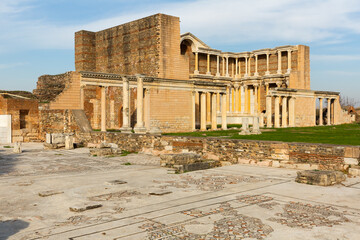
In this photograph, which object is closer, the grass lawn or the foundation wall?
the grass lawn

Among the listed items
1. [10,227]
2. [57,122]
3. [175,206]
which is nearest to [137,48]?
[57,122]

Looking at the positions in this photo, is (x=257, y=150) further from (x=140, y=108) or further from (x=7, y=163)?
(x=140, y=108)

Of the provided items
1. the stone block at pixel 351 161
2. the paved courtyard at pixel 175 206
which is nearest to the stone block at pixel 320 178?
the paved courtyard at pixel 175 206

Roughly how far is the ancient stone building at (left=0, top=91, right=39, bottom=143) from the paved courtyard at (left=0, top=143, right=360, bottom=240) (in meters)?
12.7

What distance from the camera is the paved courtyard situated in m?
5.13

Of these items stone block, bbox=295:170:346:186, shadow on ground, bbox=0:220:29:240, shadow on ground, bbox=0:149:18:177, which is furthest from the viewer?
shadow on ground, bbox=0:149:18:177

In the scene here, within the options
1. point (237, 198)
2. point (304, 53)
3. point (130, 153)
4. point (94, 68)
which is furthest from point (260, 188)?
point (304, 53)

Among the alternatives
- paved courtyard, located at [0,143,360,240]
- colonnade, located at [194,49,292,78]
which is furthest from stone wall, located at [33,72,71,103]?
paved courtyard, located at [0,143,360,240]

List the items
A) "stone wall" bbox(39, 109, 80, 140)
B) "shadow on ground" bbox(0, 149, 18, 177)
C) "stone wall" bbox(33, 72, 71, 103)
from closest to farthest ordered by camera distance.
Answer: "shadow on ground" bbox(0, 149, 18, 177) → "stone wall" bbox(39, 109, 80, 140) → "stone wall" bbox(33, 72, 71, 103)

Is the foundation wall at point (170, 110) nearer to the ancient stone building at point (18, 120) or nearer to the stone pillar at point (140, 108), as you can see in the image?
the stone pillar at point (140, 108)

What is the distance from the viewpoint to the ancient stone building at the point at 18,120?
22281 millimetres

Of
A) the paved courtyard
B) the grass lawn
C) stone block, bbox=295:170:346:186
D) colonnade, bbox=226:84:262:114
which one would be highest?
colonnade, bbox=226:84:262:114

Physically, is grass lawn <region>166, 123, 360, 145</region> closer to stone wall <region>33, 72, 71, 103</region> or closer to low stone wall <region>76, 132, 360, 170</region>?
low stone wall <region>76, 132, 360, 170</region>

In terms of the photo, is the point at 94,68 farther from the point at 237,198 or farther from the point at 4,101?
the point at 237,198
